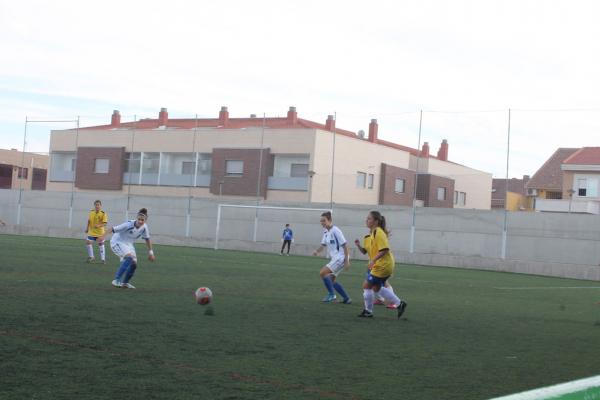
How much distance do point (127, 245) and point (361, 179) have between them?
32954 millimetres

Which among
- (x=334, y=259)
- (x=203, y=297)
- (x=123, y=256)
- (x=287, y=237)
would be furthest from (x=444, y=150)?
(x=203, y=297)

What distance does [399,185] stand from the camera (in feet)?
154

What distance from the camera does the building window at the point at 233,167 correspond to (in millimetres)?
53094

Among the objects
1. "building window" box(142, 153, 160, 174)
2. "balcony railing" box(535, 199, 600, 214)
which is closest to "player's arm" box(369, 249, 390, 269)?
"balcony railing" box(535, 199, 600, 214)

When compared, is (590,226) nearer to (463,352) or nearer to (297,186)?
(297,186)

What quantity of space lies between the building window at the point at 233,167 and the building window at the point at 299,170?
12.0 feet

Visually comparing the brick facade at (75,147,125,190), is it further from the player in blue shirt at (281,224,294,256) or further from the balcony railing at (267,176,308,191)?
the player in blue shirt at (281,224,294,256)

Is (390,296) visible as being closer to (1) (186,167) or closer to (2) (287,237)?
(2) (287,237)

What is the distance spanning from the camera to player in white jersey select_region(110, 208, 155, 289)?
15578mm

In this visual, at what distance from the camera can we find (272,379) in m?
7.38

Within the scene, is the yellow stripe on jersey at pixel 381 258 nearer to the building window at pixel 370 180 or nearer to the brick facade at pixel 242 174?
the building window at pixel 370 180

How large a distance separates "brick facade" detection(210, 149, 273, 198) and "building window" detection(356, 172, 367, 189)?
5979 millimetres

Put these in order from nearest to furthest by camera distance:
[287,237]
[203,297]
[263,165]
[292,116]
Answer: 1. [203,297]
2. [287,237]
3. [263,165]
4. [292,116]

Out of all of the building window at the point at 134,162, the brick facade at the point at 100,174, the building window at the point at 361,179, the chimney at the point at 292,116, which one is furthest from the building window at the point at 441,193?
the brick facade at the point at 100,174
